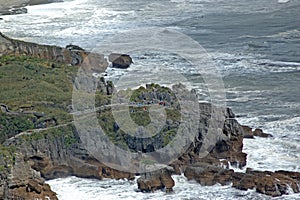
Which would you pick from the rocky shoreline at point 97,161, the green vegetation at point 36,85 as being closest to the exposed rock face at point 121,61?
the green vegetation at point 36,85

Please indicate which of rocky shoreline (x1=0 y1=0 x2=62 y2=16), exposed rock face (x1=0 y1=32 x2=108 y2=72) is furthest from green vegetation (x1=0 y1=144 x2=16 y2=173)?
rocky shoreline (x1=0 y1=0 x2=62 y2=16)

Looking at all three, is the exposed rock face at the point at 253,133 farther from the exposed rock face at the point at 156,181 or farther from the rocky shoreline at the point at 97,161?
the exposed rock face at the point at 156,181

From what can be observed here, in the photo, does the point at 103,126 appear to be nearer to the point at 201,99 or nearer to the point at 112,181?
the point at 112,181

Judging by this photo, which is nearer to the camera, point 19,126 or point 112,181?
point 112,181

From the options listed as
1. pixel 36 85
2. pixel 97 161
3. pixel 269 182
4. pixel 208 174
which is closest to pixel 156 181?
pixel 208 174

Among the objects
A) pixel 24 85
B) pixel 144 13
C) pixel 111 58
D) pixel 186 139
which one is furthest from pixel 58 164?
pixel 144 13
